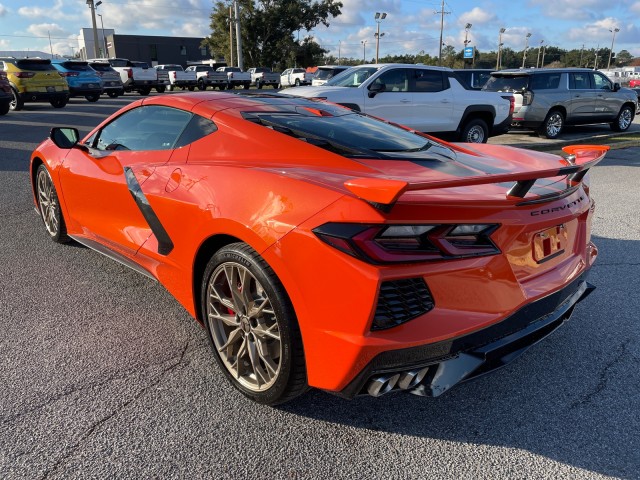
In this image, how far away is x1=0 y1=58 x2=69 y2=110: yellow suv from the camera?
16.5 m

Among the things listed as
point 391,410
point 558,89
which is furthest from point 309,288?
point 558,89

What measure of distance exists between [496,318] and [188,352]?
1753mm

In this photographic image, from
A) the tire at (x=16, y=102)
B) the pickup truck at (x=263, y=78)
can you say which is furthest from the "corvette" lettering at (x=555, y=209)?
the pickup truck at (x=263, y=78)

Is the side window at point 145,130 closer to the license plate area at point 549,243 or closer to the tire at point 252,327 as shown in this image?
the tire at point 252,327

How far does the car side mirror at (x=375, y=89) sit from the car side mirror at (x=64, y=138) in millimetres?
6602

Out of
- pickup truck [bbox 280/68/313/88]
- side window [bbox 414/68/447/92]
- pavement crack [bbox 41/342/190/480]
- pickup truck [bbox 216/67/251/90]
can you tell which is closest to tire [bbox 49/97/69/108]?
side window [bbox 414/68/447/92]

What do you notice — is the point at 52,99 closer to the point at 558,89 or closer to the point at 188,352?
the point at 558,89

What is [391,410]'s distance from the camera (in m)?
2.54

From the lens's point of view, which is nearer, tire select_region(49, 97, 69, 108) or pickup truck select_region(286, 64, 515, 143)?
pickup truck select_region(286, 64, 515, 143)

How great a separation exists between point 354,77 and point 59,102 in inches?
497

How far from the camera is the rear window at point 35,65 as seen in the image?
16641 millimetres

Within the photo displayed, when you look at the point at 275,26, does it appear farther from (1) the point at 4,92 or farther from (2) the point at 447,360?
(2) the point at 447,360

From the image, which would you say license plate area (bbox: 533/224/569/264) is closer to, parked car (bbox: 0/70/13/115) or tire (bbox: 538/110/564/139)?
tire (bbox: 538/110/564/139)

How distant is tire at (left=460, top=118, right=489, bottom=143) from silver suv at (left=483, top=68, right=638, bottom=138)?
1957 mm
